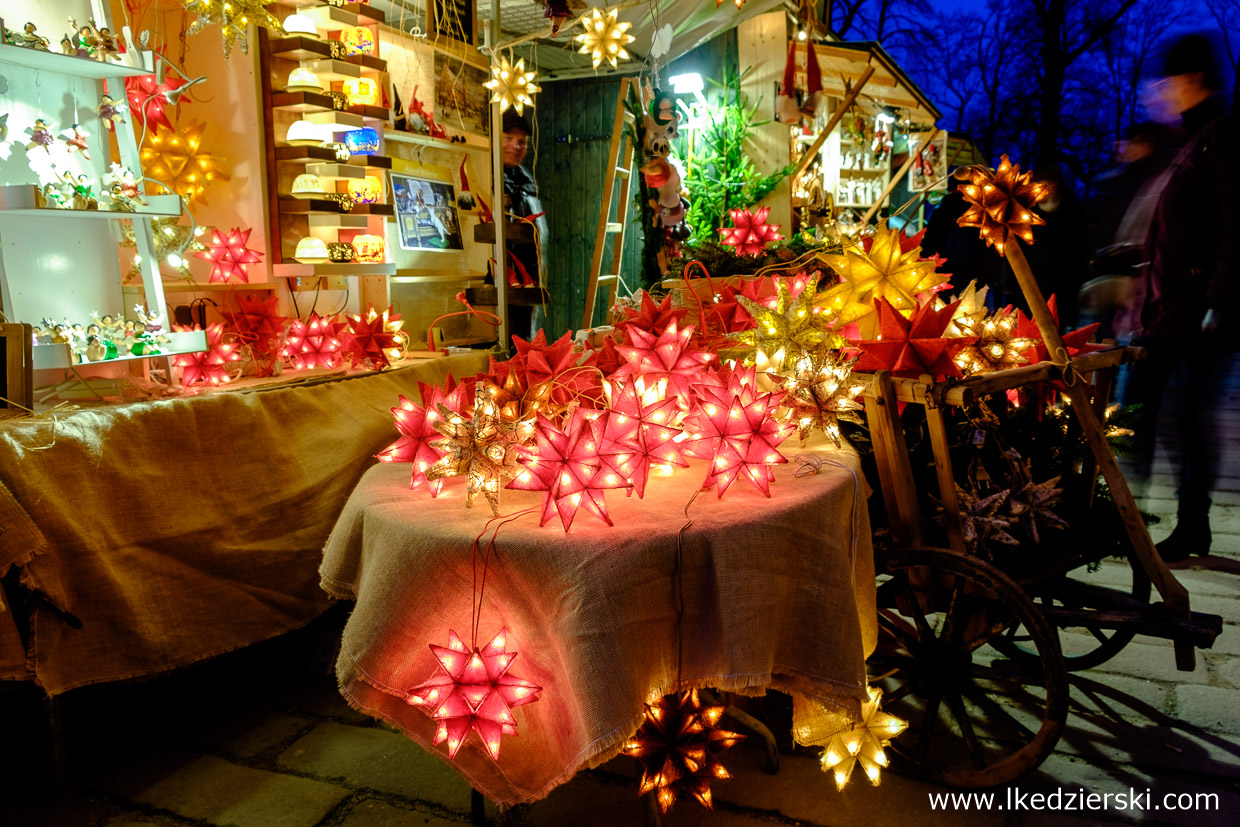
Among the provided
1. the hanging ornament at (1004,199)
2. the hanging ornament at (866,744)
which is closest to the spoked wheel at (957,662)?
the hanging ornament at (866,744)

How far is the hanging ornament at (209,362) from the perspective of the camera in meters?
3.16

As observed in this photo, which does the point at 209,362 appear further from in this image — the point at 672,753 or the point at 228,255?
the point at 672,753

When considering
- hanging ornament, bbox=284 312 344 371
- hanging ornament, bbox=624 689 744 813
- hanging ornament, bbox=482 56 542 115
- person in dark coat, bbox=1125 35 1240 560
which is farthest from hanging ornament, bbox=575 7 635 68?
hanging ornament, bbox=624 689 744 813

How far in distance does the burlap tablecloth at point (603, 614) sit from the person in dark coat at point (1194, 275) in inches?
128

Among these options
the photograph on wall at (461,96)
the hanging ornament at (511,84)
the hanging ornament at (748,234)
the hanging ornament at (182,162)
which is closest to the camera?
the hanging ornament at (182,162)

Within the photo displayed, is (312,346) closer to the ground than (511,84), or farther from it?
closer to the ground

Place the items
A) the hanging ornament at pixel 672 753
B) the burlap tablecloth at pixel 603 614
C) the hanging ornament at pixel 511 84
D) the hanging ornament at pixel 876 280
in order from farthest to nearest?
1. the hanging ornament at pixel 511 84
2. the hanging ornament at pixel 876 280
3. the hanging ornament at pixel 672 753
4. the burlap tablecloth at pixel 603 614

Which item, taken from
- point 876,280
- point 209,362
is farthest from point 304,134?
point 876,280

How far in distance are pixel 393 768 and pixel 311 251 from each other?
2.24m

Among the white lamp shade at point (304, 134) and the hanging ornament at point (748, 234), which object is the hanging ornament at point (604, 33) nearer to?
the hanging ornament at point (748, 234)

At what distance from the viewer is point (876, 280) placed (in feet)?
8.53

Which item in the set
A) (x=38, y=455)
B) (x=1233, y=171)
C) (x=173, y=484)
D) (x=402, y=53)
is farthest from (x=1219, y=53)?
(x=38, y=455)

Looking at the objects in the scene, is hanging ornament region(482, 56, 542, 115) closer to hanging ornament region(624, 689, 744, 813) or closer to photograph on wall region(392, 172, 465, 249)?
photograph on wall region(392, 172, 465, 249)

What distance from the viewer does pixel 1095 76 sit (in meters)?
14.3
